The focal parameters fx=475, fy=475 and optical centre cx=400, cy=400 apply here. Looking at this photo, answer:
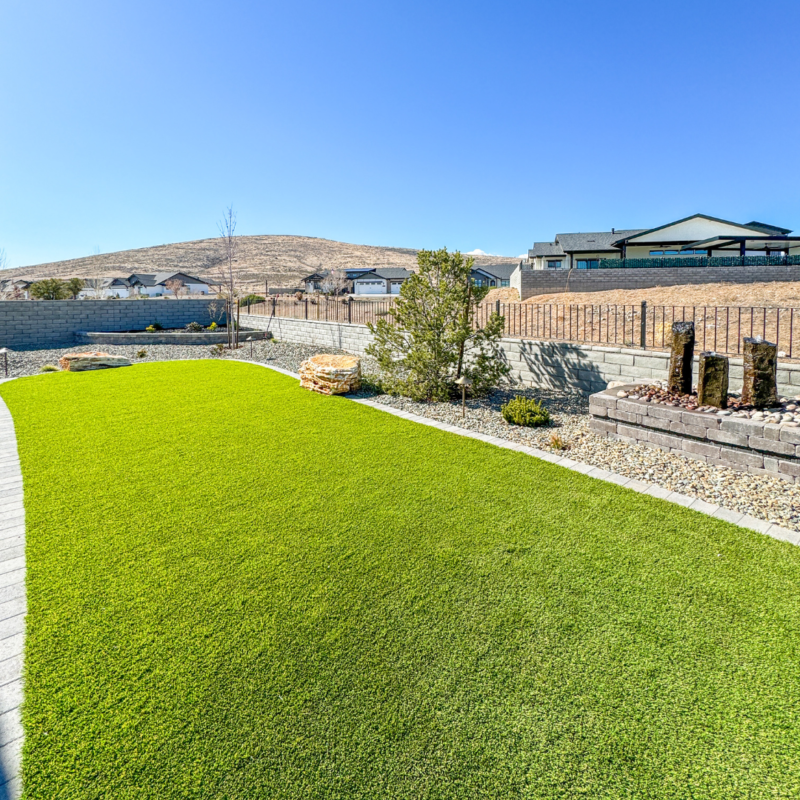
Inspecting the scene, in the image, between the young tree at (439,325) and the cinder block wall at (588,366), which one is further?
the young tree at (439,325)

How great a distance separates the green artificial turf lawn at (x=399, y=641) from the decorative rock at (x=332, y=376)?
13.3 ft

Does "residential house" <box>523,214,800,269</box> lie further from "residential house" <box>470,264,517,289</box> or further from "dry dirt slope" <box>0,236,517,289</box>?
"dry dirt slope" <box>0,236,517,289</box>

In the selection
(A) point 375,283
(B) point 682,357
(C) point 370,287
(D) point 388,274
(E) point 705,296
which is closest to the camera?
(B) point 682,357

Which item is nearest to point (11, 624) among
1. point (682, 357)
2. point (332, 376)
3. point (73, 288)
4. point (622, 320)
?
point (332, 376)

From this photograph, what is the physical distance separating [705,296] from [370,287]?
1689 inches

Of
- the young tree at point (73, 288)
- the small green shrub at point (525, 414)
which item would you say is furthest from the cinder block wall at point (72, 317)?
the young tree at point (73, 288)

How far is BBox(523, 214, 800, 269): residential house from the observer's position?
23.6m

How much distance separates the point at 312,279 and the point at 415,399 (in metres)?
49.7

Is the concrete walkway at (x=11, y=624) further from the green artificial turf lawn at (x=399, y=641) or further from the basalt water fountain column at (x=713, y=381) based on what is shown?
the basalt water fountain column at (x=713, y=381)

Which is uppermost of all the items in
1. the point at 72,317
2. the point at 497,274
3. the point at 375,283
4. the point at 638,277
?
the point at 497,274

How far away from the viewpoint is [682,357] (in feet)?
19.6

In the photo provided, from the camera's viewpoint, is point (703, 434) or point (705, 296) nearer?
point (703, 434)

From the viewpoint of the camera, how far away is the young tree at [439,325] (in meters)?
8.27

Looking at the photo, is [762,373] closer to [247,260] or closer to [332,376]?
[332,376]
